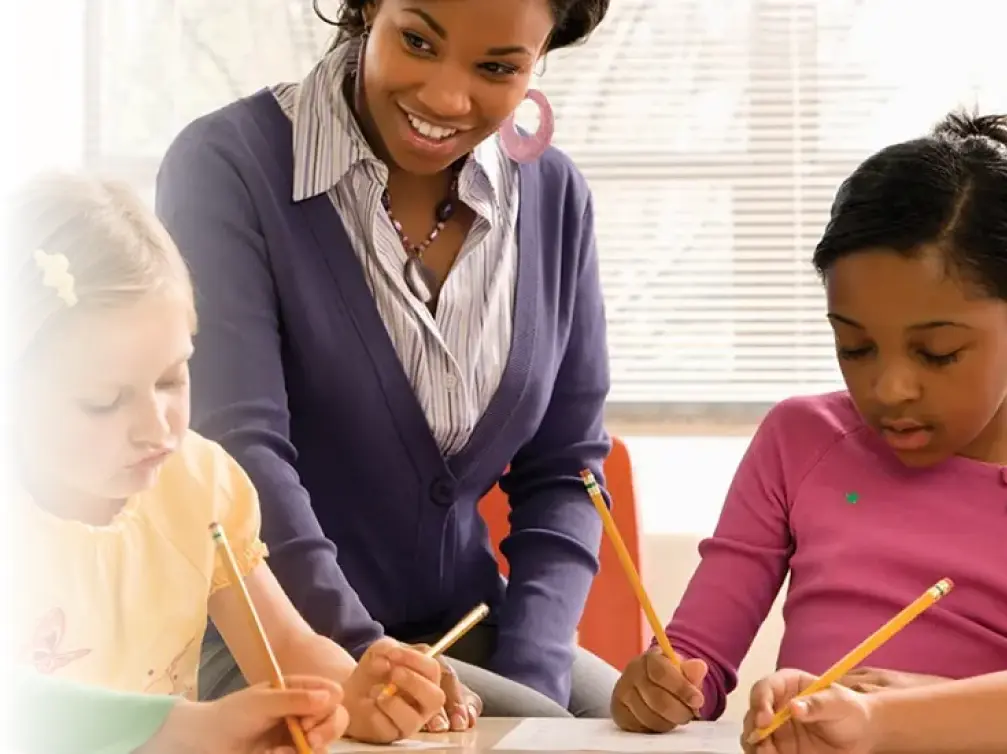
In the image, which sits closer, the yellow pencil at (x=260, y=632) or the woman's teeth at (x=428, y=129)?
the yellow pencil at (x=260, y=632)

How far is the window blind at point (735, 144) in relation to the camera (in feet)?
4.05

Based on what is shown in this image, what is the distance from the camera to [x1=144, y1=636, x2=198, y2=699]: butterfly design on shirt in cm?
56

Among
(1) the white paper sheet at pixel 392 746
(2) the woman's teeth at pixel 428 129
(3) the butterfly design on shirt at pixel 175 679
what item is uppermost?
(2) the woman's teeth at pixel 428 129

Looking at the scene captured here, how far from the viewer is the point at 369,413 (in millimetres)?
738

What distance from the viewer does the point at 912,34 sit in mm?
1255

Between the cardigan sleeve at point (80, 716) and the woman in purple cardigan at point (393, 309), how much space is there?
12cm

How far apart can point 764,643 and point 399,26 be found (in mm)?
495

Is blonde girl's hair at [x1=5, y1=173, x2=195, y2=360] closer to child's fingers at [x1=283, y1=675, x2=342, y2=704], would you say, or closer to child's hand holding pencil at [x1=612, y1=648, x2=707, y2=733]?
child's fingers at [x1=283, y1=675, x2=342, y2=704]

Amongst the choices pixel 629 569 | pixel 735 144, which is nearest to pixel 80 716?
pixel 629 569

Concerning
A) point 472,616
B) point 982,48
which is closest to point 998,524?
point 472,616

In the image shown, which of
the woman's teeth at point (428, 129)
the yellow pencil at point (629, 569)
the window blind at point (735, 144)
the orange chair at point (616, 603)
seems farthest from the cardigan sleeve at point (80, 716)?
the window blind at point (735, 144)

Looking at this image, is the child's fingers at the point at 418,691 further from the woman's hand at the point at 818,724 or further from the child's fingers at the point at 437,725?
the woman's hand at the point at 818,724

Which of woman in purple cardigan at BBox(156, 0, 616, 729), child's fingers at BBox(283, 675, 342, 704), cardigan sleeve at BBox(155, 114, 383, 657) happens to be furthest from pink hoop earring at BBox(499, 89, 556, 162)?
child's fingers at BBox(283, 675, 342, 704)

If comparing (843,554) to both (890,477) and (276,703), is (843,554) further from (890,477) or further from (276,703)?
(276,703)
